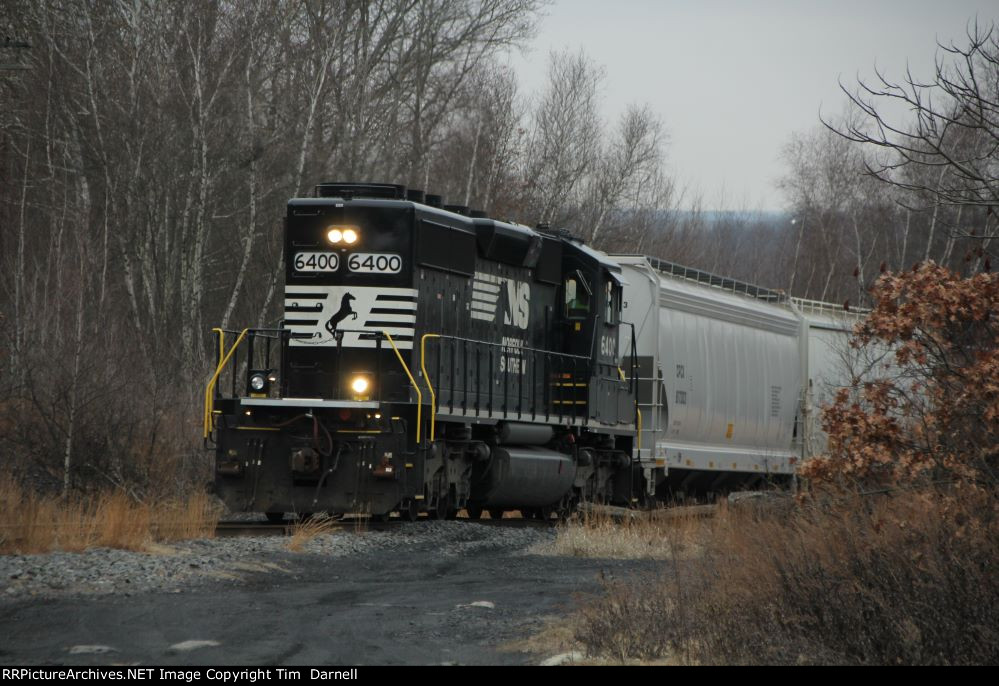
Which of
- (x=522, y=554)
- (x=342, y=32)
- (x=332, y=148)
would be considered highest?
(x=342, y=32)

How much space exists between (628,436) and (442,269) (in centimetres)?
525

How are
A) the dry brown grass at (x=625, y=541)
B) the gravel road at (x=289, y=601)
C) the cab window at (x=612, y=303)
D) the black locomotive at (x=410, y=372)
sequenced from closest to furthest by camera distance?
the gravel road at (x=289, y=601)
the dry brown grass at (x=625, y=541)
the black locomotive at (x=410, y=372)
the cab window at (x=612, y=303)

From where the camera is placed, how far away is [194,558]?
11.4 meters

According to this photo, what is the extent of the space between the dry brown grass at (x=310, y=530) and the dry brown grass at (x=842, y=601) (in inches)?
178

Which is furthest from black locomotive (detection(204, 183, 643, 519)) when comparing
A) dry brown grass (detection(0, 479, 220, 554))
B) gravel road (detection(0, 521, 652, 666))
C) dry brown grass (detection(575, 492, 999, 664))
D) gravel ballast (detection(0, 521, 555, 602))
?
dry brown grass (detection(575, 492, 999, 664))

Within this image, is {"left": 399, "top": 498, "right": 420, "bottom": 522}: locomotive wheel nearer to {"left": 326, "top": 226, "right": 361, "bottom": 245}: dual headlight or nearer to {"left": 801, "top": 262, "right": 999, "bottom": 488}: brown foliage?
{"left": 326, "top": 226, "right": 361, "bottom": 245}: dual headlight

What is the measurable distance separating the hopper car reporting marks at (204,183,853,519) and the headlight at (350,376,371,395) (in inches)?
0.5

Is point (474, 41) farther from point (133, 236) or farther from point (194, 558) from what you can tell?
point (194, 558)

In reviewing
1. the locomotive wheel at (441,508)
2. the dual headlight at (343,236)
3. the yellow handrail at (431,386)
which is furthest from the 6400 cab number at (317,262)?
the locomotive wheel at (441,508)

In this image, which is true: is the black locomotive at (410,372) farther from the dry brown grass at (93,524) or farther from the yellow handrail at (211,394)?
the dry brown grass at (93,524)

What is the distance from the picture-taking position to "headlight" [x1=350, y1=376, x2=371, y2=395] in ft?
49.5

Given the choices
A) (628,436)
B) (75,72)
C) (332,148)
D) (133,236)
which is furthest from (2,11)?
(628,436)

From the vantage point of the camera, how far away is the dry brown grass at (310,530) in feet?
41.7

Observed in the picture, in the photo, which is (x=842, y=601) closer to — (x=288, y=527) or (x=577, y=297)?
(x=288, y=527)
